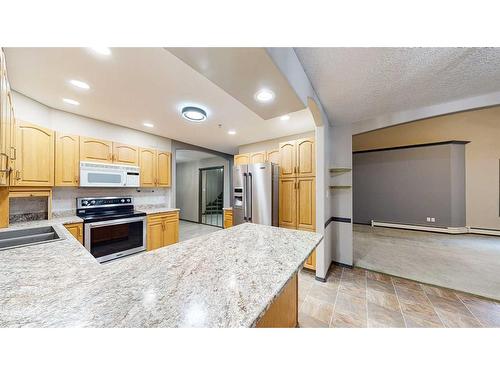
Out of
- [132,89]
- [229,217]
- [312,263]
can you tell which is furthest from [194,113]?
[312,263]

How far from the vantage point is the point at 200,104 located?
234 cm

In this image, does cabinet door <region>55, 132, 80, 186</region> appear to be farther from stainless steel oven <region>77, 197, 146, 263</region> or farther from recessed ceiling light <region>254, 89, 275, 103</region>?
recessed ceiling light <region>254, 89, 275, 103</region>

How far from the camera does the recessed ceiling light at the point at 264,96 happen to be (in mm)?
1313

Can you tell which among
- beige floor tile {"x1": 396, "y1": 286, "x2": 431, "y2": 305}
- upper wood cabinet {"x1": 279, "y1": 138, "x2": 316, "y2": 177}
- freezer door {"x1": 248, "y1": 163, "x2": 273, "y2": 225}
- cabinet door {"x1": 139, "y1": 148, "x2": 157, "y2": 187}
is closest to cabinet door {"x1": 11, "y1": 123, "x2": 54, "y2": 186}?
cabinet door {"x1": 139, "y1": 148, "x2": 157, "y2": 187}

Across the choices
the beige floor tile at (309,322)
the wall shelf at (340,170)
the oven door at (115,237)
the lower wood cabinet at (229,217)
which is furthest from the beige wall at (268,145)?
the beige floor tile at (309,322)

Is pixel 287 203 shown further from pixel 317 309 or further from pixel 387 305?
pixel 387 305

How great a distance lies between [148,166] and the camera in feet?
11.2

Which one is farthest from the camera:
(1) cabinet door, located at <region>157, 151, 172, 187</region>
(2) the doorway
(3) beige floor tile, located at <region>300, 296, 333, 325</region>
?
(2) the doorway

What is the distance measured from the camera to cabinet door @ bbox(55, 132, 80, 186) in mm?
2405

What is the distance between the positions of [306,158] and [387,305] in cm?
204

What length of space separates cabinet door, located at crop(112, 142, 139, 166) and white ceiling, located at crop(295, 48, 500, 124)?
3.07 m
